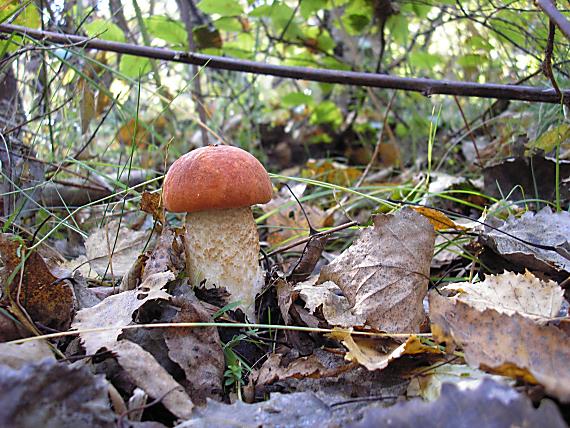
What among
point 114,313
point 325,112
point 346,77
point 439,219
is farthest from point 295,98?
point 114,313

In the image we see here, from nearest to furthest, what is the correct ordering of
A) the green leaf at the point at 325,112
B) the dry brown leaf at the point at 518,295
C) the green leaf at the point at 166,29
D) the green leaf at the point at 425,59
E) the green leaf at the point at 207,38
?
the dry brown leaf at the point at 518,295, the green leaf at the point at 166,29, the green leaf at the point at 207,38, the green leaf at the point at 425,59, the green leaf at the point at 325,112

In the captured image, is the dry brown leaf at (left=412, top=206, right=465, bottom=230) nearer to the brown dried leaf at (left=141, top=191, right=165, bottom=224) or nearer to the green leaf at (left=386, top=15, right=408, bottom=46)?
the brown dried leaf at (left=141, top=191, right=165, bottom=224)

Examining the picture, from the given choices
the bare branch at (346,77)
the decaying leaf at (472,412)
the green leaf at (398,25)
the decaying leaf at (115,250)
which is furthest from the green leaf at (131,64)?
the decaying leaf at (472,412)

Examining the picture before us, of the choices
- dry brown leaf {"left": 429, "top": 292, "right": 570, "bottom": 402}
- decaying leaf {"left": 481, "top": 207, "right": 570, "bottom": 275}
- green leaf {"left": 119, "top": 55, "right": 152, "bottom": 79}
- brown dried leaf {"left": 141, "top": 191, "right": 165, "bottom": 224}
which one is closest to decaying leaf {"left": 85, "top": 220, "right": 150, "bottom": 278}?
brown dried leaf {"left": 141, "top": 191, "right": 165, "bottom": 224}

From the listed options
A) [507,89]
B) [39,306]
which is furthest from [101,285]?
[507,89]

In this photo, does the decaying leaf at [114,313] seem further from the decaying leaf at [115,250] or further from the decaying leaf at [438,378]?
the decaying leaf at [438,378]
